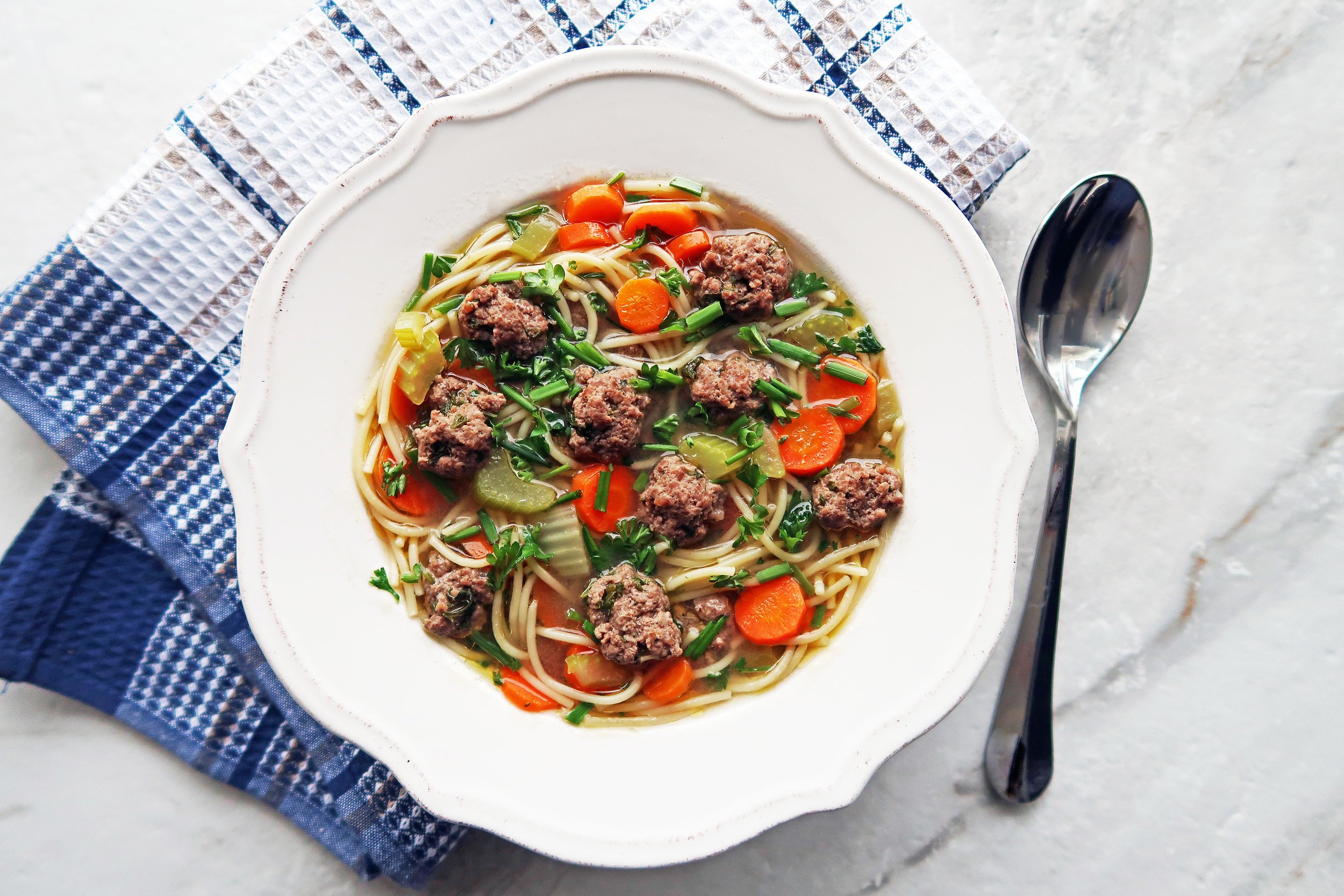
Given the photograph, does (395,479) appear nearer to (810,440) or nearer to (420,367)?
(420,367)

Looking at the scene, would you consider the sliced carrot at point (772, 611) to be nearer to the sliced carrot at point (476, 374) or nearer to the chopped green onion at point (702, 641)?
the chopped green onion at point (702, 641)

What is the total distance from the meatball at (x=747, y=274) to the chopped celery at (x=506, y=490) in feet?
4.30

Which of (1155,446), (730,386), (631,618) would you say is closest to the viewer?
(631,618)

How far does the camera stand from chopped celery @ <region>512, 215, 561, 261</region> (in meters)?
4.12

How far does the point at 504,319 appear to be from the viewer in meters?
3.97

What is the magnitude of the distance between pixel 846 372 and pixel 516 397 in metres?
1.65

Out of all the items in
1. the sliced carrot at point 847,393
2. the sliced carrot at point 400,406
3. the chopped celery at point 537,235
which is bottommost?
the sliced carrot at point 847,393

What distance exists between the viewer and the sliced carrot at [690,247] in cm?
417

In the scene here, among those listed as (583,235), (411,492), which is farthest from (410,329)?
(583,235)

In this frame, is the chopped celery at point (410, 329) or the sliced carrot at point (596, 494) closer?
the chopped celery at point (410, 329)

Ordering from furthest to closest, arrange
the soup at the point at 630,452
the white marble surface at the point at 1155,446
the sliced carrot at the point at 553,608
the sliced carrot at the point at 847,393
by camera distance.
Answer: the white marble surface at the point at 1155,446 → the sliced carrot at the point at 553,608 → the sliced carrot at the point at 847,393 → the soup at the point at 630,452

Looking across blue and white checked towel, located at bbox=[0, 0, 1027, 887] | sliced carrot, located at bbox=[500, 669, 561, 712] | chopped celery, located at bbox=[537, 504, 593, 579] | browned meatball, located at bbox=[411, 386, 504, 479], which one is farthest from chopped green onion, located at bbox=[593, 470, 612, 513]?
blue and white checked towel, located at bbox=[0, 0, 1027, 887]

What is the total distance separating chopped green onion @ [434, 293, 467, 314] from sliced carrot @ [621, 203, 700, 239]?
0.90 m

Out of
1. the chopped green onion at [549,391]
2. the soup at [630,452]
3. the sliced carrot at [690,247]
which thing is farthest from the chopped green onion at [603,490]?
the sliced carrot at [690,247]
